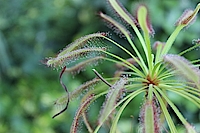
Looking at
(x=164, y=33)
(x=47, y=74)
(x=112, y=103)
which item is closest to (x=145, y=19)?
(x=112, y=103)

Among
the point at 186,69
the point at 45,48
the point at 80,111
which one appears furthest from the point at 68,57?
the point at 45,48

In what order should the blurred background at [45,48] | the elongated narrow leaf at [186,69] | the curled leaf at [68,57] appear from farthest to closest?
the blurred background at [45,48] < the curled leaf at [68,57] < the elongated narrow leaf at [186,69]

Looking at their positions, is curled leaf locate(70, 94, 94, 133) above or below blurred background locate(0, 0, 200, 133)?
below

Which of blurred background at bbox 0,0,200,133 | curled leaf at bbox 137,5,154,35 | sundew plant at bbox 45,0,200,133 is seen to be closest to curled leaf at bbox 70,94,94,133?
sundew plant at bbox 45,0,200,133

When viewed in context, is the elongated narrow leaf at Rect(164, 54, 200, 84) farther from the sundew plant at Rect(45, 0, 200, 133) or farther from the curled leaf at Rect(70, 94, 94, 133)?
the curled leaf at Rect(70, 94, 94, 133)

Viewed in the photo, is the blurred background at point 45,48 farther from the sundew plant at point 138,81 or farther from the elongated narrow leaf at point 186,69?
the elongated narrow leaf at point 186,69

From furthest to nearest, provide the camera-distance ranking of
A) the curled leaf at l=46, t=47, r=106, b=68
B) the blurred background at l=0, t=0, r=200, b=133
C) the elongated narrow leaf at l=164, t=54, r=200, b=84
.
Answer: the blurred background at l=0, t=0, r=200, b=133, the curled leaf at l=46, t=47, r=106, b=68, the elongated narrow leaf at l=164, t=54, r=200, b=84

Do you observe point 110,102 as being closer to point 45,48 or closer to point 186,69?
point 186,69

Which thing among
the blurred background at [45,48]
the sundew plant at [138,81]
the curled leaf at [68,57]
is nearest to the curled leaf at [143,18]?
the sundew plant at [138,81]

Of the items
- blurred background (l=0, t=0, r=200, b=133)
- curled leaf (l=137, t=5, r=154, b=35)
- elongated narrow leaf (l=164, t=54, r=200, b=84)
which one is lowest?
elongated narrow leaf (l=164, t=54, r=200, b=84)
